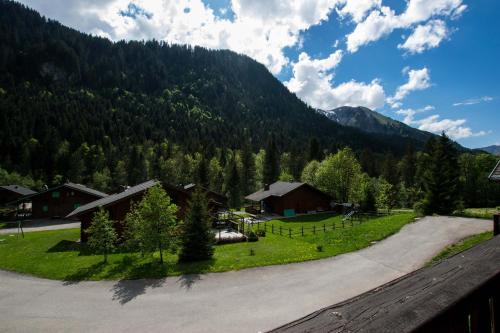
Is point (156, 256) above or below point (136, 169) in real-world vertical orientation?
below

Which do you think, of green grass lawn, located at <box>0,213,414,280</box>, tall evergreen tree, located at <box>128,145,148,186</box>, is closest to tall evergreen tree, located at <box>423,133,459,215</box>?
green grass lawn, located at <box>0,213,414,280</box>

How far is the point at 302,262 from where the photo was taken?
71.6 feet

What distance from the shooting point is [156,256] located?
26594mm

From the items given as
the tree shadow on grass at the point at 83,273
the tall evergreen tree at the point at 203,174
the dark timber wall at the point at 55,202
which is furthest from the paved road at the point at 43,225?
the tall evergreen tree at the point at 203,174

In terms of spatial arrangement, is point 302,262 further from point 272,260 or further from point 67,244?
point 67,244

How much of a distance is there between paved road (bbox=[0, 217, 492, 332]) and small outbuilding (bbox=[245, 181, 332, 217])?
28.8 m

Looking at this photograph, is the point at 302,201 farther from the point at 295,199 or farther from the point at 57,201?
the point at 57,201

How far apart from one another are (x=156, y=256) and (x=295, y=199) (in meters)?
31.7

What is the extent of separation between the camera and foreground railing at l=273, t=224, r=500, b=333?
1486 mm

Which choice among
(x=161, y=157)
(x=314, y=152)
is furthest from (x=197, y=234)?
(x=161, y=157)

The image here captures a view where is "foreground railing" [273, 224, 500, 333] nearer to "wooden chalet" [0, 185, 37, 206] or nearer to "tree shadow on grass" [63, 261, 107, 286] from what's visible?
"tree shadow on grass" [63, 261, 107, 286]

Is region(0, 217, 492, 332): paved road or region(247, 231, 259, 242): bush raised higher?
region(247, 231, 259, 242): bush

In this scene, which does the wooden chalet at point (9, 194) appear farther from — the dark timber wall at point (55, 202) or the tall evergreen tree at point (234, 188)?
the tall evergreen tree at point (234, 188)

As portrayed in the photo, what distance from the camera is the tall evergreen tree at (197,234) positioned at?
2414 cm
